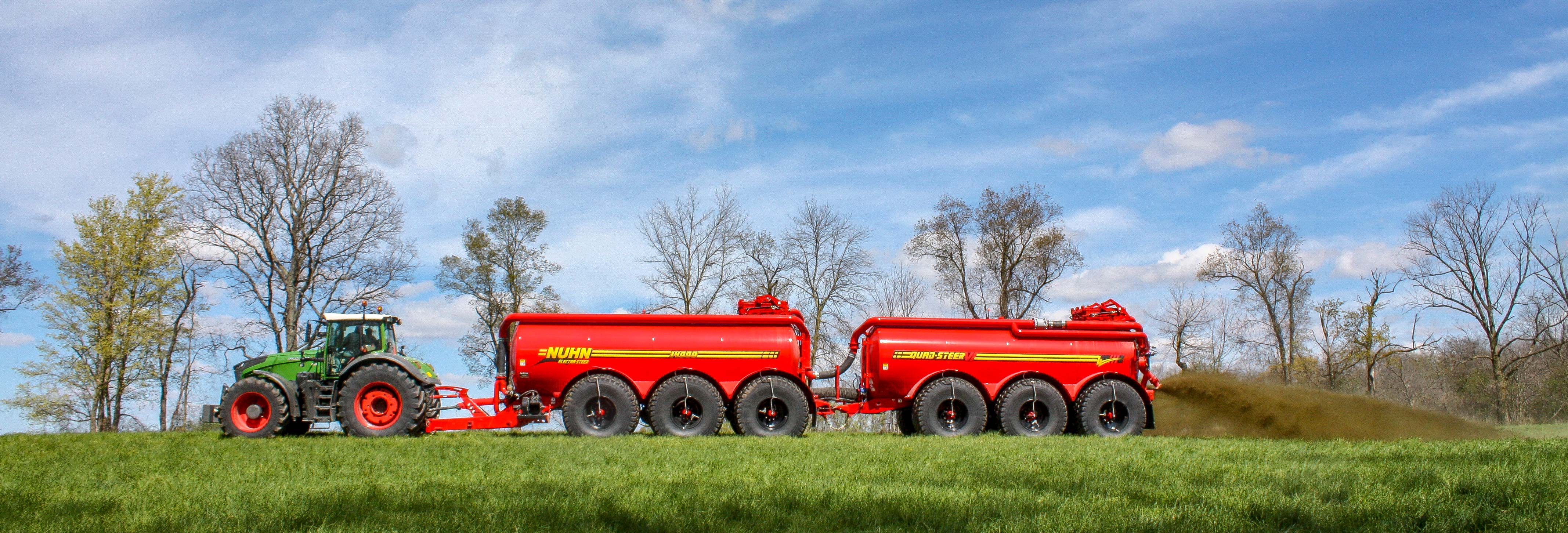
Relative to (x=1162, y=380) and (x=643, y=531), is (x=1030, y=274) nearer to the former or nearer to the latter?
(x=1162, y=380)

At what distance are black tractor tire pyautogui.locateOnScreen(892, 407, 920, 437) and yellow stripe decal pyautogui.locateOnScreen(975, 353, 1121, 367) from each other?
168 centimetres

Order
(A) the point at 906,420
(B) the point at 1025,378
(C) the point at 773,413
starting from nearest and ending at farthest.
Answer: (C) the point at 773,413
(B) the point at 1025,378
(A) the point at 906,420

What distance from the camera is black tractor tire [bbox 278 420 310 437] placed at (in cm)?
1538

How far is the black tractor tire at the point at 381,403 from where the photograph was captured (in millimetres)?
14242

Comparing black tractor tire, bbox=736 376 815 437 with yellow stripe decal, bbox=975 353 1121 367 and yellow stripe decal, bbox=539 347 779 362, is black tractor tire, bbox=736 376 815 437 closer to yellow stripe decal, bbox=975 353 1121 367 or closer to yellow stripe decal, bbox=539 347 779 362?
yellow stripe decal, bbox=539 347 779 362

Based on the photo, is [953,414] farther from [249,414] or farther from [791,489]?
[249,414]

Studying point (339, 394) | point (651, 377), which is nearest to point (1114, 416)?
point (651, 377)

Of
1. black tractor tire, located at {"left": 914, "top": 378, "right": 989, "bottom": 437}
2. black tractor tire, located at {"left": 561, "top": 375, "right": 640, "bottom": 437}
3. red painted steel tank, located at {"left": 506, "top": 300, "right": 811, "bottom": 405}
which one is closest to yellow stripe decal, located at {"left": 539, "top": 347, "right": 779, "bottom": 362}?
red painted steel tank, located at {"left": 506, "top": 300, "right": 811, "bottom": 405}

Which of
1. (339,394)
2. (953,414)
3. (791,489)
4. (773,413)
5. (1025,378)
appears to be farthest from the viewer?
(1025,378)

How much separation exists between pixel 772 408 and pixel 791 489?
8135mm

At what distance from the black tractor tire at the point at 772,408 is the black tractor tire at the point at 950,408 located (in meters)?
2.02

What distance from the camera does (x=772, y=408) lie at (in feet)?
48.5

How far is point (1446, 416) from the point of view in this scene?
48.6 feet

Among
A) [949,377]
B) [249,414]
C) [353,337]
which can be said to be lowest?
[949,377]
